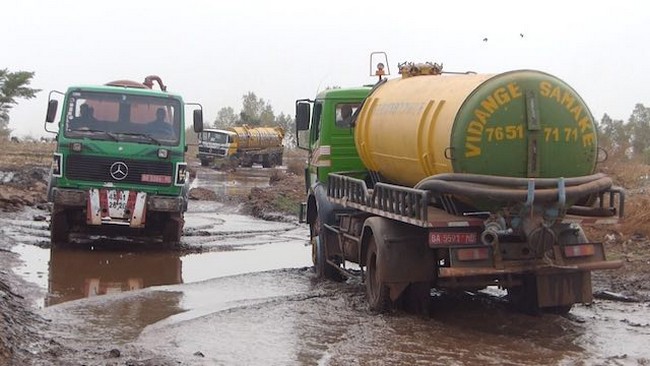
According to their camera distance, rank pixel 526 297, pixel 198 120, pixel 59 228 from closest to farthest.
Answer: pixel 526 297 < pixel 59 228 < pixel 198 120

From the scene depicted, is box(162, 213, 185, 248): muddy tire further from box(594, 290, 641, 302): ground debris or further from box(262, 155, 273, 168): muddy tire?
box(262, 155, 273, 168): muddy tire

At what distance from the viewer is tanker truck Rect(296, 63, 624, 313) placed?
8.28 meters

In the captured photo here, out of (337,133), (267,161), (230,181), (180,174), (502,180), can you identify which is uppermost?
(337,133)

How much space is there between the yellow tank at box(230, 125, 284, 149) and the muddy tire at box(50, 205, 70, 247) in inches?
1438

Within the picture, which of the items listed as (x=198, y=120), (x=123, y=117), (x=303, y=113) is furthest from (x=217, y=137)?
(x=303, y=113)

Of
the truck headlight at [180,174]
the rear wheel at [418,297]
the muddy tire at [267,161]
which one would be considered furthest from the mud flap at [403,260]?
the muddy tire at [267,161]

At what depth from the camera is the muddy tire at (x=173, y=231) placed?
15.1 meters

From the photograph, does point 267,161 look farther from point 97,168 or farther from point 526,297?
point 526,297

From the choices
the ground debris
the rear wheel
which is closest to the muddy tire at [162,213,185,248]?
the rear wheel

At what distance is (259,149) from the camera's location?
173 ft

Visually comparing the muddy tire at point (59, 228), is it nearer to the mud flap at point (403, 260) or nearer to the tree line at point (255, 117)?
the mud flap at point (403, 260)

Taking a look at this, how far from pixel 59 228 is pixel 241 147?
122 feet

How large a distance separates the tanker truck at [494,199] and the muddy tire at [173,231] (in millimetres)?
6011

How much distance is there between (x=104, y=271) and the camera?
1264 cm
